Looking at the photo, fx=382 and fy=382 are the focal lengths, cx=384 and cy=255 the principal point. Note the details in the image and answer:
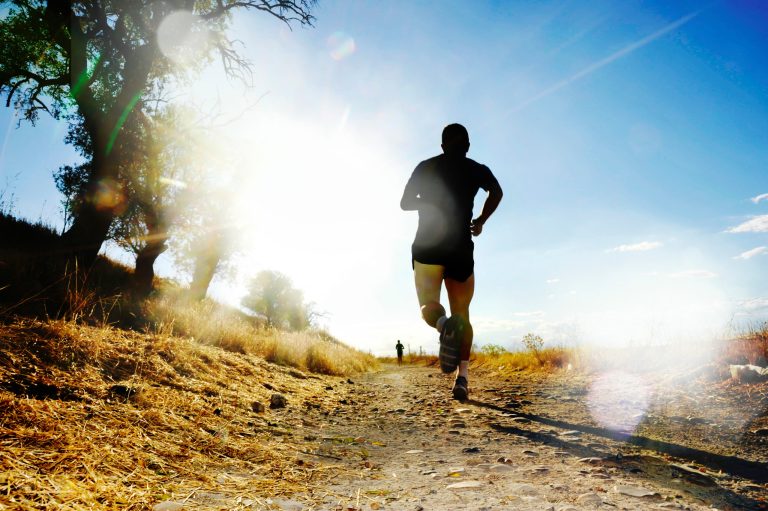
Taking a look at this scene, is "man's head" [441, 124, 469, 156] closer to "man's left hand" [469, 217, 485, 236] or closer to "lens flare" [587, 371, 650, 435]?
"man's left hand" [469, 217, 485, 236]

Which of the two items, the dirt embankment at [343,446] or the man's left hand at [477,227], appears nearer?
the dirt embankment at [343,446]

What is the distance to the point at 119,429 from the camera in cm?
226

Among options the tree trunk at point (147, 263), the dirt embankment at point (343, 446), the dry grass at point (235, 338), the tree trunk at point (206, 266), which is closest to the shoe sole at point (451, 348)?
the dirt embankment at point (343, 446)

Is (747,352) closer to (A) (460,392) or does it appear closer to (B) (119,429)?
(A) (460,392)

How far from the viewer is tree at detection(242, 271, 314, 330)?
45594 millimetres

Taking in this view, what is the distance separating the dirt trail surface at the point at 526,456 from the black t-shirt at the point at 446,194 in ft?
6.17

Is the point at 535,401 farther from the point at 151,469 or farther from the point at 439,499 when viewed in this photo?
the point at 151,469

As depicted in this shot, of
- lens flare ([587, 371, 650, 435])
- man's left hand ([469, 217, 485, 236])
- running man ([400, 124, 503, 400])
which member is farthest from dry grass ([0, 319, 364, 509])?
man's left hand ([469, 217, 485, 236])

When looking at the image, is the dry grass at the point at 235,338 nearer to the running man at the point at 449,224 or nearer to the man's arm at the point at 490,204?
the running man at the point at 449,224

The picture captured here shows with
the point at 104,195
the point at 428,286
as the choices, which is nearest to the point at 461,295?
the point at 428,286

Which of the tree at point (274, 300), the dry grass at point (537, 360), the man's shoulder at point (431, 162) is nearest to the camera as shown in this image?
the man's shoulder at point (431, 162)

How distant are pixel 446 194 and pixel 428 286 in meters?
1.06

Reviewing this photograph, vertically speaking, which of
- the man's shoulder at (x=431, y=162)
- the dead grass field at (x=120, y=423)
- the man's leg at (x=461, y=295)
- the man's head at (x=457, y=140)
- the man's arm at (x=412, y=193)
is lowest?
the dead grass field at (x=120, y=423)

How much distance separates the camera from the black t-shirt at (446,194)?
422 cm
